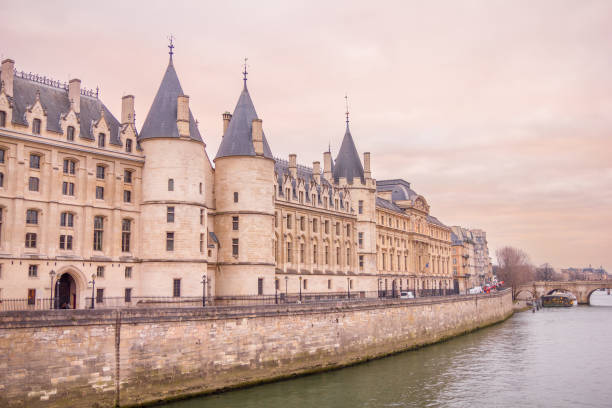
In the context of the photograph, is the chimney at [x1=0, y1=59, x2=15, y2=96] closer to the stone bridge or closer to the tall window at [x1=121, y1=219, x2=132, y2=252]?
the tall window at [x1=121, y1=219, x2=132, y2=252]

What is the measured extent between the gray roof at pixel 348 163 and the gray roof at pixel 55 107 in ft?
119

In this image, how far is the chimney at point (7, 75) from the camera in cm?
3797

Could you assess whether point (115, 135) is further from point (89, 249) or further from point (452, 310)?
point (452, 310)

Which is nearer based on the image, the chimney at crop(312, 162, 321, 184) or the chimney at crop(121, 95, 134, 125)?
the chimney at crop(121, 95, 134, 125)

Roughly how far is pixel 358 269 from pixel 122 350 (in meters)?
46.4

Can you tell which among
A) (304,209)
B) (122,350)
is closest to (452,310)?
(304,209)

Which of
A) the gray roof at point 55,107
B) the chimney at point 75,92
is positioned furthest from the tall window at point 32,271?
the chimney at point 75,92

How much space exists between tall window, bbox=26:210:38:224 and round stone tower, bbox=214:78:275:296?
15451 millimetres

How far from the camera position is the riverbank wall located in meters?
25.5

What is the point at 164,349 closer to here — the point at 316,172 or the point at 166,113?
the point at 166,113

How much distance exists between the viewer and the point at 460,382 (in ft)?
125

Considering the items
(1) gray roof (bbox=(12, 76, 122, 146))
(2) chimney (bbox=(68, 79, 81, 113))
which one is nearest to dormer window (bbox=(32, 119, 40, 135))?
(1) gray roof (bbox=(12, 76, 122, 146))

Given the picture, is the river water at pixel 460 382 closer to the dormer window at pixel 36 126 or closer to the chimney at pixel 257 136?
the chimney at pixel 257 136

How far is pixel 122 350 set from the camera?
28828 millimetres
